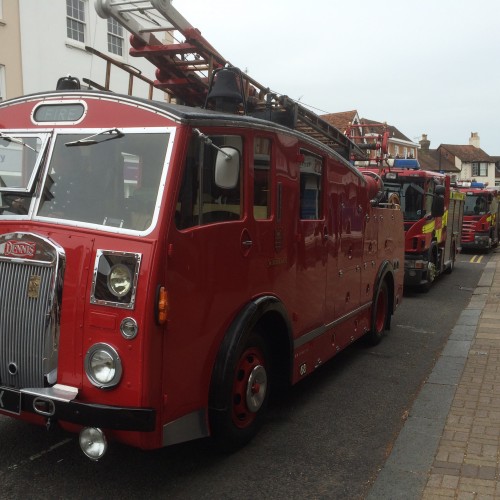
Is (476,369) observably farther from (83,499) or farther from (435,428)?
(83,499)

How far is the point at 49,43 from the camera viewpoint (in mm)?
15445

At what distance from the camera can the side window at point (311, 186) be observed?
4875 mm

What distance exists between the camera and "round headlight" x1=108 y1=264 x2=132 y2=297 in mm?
3141

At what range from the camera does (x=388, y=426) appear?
4.79m

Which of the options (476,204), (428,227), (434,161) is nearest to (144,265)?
(428,227)

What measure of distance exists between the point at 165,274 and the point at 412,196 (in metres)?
9.68

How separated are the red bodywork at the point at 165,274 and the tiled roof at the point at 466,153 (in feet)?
257

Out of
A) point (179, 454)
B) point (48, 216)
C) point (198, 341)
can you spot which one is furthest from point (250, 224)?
point (179, 454)

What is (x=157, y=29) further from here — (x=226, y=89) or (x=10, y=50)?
(x=10, y=50)

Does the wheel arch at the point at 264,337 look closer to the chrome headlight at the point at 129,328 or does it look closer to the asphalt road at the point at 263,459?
the asphalt road at the point at 263,459

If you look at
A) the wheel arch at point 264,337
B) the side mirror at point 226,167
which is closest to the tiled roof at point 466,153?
the wheel arch at point 264,337

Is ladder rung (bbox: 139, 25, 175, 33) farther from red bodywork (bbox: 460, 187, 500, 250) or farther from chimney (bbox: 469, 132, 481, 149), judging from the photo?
chimney (bbox: 469, 132, 481, 149)

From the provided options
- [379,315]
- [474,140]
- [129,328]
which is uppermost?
[474,140]

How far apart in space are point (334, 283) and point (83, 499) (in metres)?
3.12
